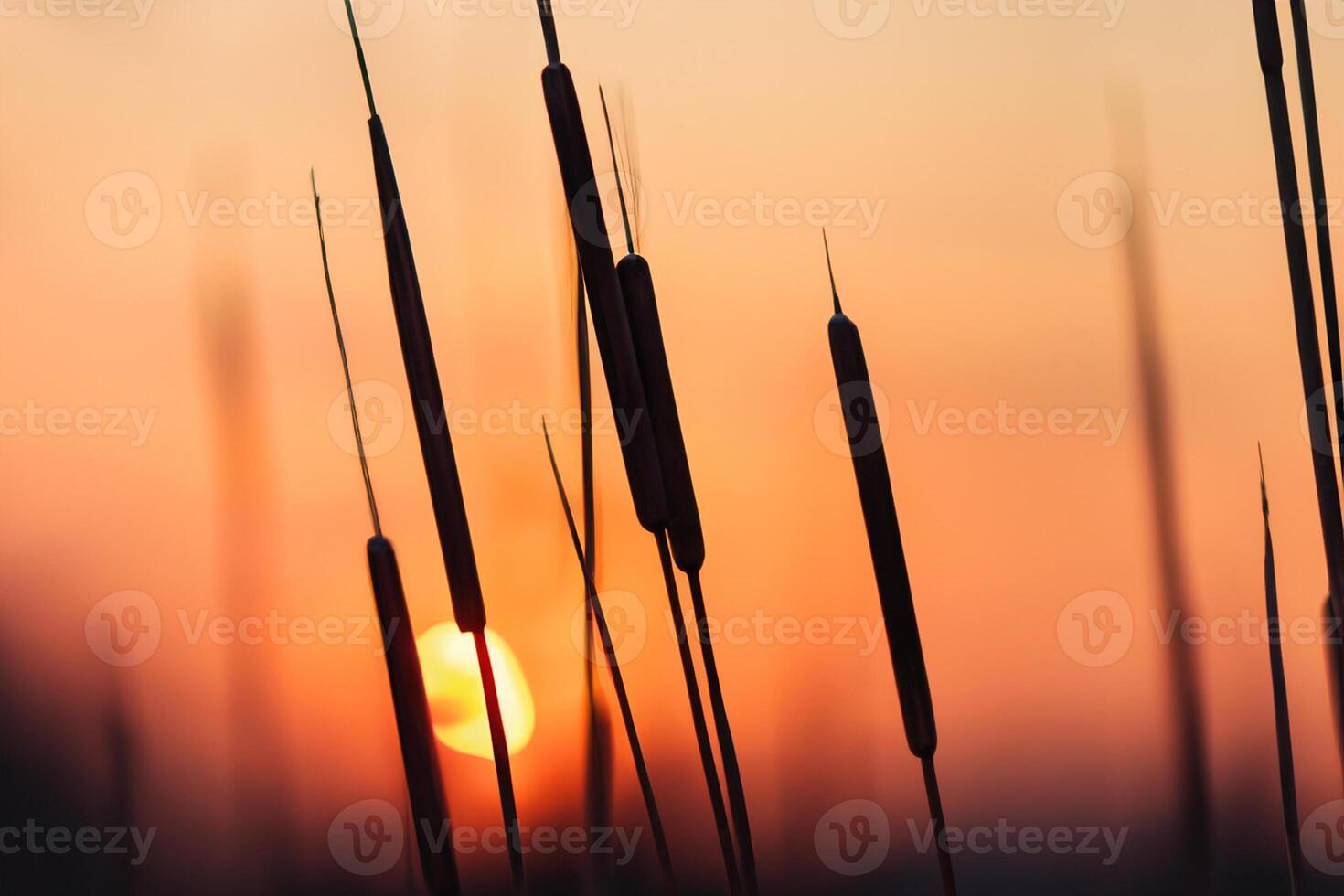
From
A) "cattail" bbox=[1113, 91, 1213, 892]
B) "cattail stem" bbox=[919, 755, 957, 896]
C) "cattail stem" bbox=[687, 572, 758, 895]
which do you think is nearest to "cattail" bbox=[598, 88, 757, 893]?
"cattail stem" bbox=[687, 572, 758, 895]

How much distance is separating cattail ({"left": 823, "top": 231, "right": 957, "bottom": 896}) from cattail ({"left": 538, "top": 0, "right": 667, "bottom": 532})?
0.11 metres

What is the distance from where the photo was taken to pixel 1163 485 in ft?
2.96

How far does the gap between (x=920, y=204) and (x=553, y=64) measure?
572 millimetres

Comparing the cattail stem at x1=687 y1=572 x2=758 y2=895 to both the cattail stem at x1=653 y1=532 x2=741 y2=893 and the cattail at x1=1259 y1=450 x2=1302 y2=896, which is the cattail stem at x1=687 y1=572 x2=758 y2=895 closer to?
the cattail stem at x1=653 y1=532 x2=741 y2=893

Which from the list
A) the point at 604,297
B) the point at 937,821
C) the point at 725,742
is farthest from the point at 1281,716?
the point at 604,297

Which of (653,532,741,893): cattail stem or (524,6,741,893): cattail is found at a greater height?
(524,6,741,893): cattail

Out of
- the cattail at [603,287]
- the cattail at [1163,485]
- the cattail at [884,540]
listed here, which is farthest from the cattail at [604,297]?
the cattail at [1163,485]

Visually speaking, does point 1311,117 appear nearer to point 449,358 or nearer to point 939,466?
point 939,466

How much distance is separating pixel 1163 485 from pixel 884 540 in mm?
614

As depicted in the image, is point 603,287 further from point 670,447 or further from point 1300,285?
point 1300,285

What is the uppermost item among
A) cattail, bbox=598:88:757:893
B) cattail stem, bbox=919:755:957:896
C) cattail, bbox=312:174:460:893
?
cattail, bbox=598:88:757:893

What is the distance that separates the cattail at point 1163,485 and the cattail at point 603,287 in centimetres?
70

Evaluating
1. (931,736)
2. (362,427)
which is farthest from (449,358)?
(931,736)

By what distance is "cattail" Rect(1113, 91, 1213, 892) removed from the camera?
34.1 inches
